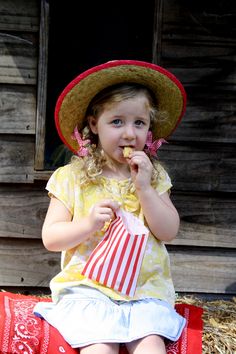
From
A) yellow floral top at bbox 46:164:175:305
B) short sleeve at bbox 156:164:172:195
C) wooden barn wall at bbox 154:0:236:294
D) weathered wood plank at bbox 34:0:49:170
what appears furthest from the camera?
wooden barn wall at bbox 154:0:236:294

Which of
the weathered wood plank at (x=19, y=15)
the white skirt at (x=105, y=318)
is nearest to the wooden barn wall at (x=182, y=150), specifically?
the weathered wood plank at (x=19, y=15)

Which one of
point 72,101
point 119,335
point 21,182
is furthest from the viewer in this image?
point 21,182

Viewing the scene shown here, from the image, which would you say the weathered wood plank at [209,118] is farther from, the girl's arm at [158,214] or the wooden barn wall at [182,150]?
the girl's arm at [158,214]

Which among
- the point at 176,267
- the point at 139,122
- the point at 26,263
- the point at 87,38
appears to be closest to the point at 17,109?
the point at 87,38

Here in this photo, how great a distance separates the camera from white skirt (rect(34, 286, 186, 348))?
2.70 m

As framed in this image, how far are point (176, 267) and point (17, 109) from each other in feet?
4.25

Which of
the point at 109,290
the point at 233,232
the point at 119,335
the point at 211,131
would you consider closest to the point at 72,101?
the point at 109,290

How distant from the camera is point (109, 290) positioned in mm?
2838

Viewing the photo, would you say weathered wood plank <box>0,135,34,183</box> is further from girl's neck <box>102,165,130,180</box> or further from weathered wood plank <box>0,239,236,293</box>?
girl's neck <box>102,165,130,180</box>

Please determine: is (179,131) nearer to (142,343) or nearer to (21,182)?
(21,182)

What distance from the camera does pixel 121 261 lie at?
9.29ft

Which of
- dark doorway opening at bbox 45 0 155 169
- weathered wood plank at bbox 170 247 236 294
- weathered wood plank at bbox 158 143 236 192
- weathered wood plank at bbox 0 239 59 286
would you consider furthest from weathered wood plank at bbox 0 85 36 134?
weathered wood plank at bbox 170 247 236 294

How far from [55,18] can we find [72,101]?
127cm

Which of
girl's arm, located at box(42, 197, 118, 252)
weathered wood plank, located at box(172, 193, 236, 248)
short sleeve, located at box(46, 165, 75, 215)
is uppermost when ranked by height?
short sleeve, located at box(46, 165, 75, 215)
